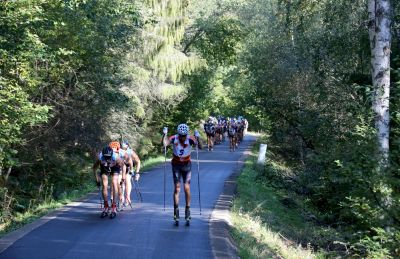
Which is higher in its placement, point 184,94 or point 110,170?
point 184,94

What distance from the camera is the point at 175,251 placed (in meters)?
9.43

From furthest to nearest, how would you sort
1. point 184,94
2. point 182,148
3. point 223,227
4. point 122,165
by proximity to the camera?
point 184,94
point 122,165
point 182,148
point 223,227

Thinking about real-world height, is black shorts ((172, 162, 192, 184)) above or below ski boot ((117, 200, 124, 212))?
above

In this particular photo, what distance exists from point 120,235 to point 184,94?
78.6 ft

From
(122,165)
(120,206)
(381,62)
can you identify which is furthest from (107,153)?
(381,62)

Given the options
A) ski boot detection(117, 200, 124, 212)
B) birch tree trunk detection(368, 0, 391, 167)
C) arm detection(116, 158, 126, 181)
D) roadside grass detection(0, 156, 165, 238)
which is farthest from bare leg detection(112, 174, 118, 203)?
birch tree trunk detection(368, 0, 391, 167)

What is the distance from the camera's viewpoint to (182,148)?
11797 mm

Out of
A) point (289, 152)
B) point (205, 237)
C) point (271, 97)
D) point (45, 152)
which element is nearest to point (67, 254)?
point (205, 237)

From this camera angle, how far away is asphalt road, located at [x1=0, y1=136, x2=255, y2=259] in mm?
9344

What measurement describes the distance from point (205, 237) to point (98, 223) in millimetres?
2773

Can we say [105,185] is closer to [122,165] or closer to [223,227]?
[122,165]

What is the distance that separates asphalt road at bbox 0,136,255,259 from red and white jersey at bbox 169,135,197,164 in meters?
1.41

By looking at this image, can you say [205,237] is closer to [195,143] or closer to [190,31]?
[195,143]

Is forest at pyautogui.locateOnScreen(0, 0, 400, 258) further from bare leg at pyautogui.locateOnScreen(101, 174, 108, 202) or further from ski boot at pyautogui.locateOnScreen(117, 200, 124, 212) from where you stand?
ski boot at pyautogui.locateOnScreen(117, 200, 124, 212)
